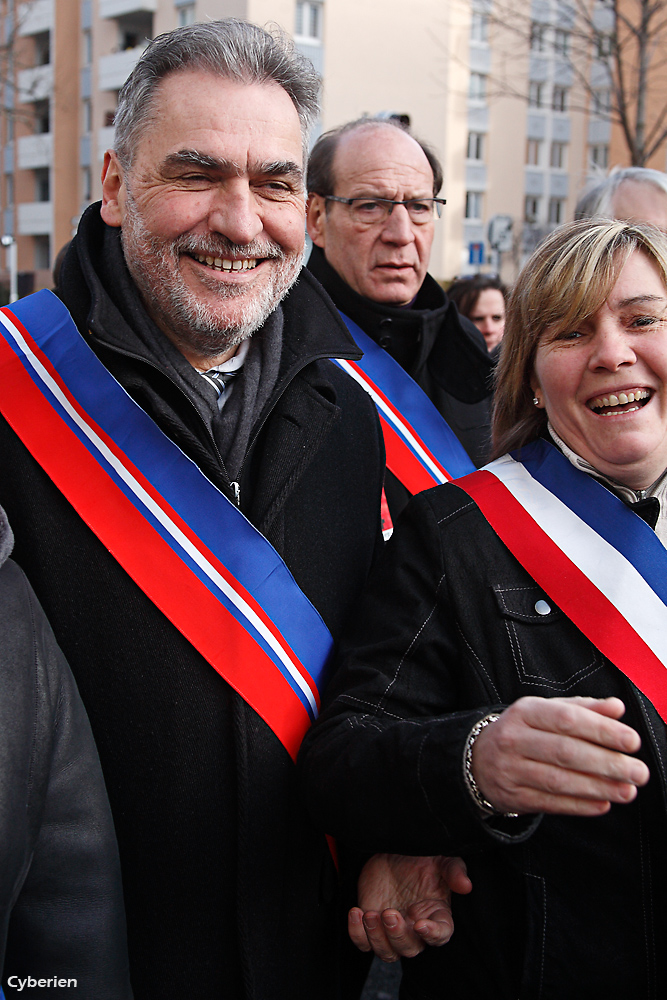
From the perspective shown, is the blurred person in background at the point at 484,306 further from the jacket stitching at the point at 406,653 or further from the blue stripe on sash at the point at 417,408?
the jacket stitching at the point at 406,653

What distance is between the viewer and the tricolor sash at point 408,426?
3100 mm

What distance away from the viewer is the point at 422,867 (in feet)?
5.97

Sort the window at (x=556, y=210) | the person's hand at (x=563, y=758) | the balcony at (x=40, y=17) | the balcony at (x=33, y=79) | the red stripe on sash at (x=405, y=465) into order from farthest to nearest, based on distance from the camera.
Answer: the window at (x=556, y=210) → the balcony at (x=33, y=79) → the balcony at (x=40, y=17) → the red stripe on sash at (x=405, y=465) → the person's hand at (x=563, y=758)

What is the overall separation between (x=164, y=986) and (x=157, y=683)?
0.59m

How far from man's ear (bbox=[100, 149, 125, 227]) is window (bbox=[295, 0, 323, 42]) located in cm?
2610

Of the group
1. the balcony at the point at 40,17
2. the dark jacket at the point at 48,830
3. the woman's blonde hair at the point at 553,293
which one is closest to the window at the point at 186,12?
the balcony at the point at 40,17

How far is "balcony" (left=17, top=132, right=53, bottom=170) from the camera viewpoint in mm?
32531

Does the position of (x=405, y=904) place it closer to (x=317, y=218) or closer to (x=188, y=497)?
(x=188, y=497)

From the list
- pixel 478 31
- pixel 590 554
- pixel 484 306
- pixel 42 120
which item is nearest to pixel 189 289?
pixel 590 554

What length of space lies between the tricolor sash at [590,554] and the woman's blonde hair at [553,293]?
0.67ft

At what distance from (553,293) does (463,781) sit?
1024 millimetres

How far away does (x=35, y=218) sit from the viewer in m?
33.7

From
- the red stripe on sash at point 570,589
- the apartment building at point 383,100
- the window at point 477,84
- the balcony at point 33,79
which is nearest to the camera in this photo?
the red stripe on sash at point 570,589

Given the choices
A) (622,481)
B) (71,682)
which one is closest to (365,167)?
(622,481)
